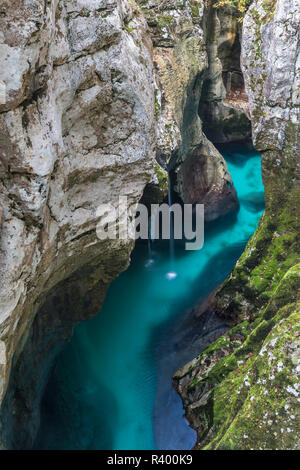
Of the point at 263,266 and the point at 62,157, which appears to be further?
the point at 263,266

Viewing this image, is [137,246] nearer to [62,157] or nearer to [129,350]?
[129,350]

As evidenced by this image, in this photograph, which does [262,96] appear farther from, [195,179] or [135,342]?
[135,342]

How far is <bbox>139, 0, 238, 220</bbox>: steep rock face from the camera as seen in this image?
443 inches

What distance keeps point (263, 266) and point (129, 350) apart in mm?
4372

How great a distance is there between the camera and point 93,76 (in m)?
6.61

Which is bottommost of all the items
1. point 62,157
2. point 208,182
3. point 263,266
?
point 263,266

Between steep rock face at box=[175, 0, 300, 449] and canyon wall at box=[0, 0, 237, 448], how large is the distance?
8.51 feet

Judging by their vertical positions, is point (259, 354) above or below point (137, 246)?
below

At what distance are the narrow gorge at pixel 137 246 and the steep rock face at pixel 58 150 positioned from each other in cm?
Answer: 2

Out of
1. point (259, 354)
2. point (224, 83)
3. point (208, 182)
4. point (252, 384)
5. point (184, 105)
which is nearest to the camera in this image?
point (259, 354)

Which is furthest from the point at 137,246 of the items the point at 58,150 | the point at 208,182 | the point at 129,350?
the point at 58,150

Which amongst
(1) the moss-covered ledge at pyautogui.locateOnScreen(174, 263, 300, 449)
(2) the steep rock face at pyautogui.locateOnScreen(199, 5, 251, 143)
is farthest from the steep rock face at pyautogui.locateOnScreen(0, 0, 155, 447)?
(2) the steep rock face at pyautogui.locateOnScreen(199, 5, 251, 143)

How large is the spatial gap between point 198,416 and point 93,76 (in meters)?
7.54

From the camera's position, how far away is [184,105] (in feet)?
42.7
